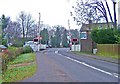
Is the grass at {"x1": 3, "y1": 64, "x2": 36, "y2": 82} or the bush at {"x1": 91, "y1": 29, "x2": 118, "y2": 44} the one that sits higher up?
the bush at {"x1": 91, "y1": 29, "x2": 118, "y2": 44}

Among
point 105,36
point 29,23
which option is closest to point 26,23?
point 29,23

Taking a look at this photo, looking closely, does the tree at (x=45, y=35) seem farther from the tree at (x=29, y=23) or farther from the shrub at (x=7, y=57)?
the shrub at (x=7, y=57)

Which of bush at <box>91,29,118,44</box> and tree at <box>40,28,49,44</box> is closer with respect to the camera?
bush at <box>91,29,118,44</box>

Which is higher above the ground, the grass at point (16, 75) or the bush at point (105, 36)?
the bush at point (105, 36)

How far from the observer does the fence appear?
45.0 metres

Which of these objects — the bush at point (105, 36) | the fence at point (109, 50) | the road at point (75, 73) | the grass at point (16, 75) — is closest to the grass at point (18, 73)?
the grass at point (16, 75)

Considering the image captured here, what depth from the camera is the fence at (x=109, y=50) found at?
148ft

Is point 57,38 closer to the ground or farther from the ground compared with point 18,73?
farther from the ground

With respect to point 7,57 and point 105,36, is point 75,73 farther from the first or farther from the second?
point 105,36

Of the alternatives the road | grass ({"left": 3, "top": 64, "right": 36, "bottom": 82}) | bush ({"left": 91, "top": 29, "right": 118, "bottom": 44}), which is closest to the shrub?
grass ({"left": 3, "top": 64, "right": 36, "bottom": 82})

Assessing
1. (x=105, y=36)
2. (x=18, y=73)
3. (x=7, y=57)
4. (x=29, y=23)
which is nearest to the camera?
(x=18, y=73)

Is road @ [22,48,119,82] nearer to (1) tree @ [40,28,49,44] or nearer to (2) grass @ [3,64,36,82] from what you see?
(2) grass @ [3,64,36,82]

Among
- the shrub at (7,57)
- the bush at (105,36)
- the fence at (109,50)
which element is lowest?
the fence at (109,50)

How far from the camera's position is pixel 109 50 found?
4816cm
